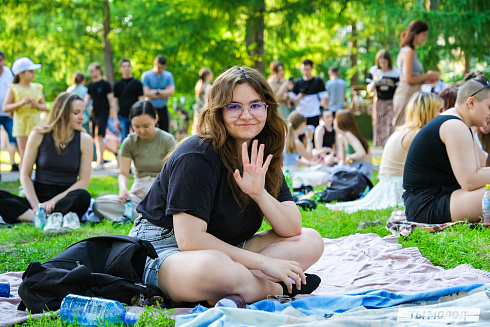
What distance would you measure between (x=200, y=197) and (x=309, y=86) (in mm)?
9503

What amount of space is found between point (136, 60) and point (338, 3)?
1013cm

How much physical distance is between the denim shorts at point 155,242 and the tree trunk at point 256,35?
11795 mm

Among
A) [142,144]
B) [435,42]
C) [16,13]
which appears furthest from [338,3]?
[142,144]

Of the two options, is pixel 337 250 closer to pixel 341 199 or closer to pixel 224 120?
pixel 224 120

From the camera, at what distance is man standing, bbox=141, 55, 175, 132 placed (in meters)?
11.1

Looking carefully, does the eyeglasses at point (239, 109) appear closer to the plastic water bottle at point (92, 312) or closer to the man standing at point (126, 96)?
the plastic water bottle at point (92, 312)

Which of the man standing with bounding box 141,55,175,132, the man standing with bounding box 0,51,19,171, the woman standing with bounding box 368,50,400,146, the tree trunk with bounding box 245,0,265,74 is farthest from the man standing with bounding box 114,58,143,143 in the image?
the tree trunk with bounding box 245,0,265,74

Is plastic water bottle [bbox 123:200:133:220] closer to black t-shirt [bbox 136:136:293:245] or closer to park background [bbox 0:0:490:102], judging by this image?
black t-shirt [bbox 136:136:293:245]

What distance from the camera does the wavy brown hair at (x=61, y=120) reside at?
6.42 m

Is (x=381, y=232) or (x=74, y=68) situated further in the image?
(x=74, y=68)

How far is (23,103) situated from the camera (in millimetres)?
9570

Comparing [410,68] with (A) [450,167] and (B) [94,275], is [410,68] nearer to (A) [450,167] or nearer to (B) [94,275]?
(A) [450,167]

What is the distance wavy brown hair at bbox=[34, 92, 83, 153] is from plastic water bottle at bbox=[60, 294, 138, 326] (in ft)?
12.1

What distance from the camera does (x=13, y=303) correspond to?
3516 mm
